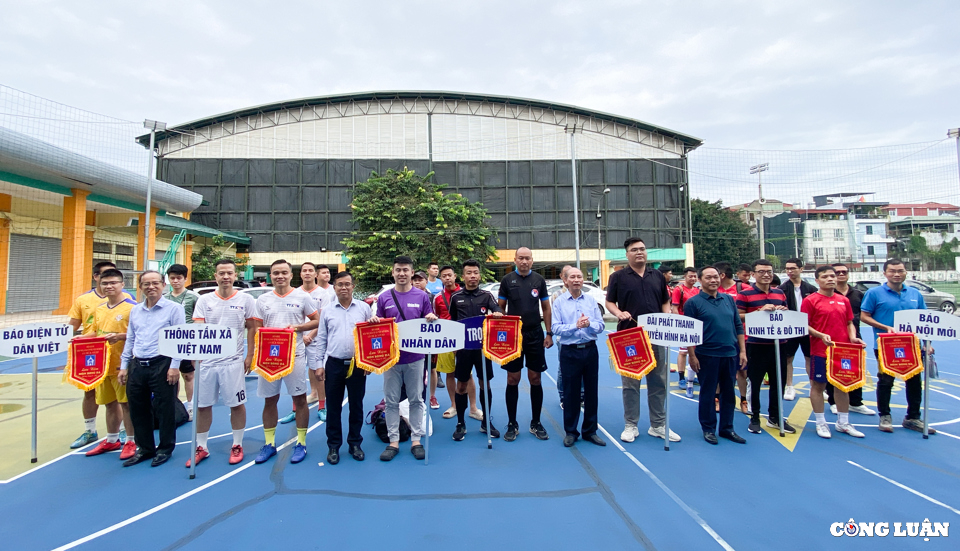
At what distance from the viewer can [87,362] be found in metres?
3.96

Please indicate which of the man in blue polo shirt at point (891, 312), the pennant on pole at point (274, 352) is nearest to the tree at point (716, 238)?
the man in blue polo shirt at point (891, 312)

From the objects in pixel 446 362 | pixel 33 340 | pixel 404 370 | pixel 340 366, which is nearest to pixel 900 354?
pixel 446 362

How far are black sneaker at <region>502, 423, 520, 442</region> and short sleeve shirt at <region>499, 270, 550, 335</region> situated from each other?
3.09ft

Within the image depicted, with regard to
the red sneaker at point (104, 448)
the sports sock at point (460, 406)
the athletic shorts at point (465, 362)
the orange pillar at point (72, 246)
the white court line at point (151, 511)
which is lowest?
the white court line at point (151, 511)

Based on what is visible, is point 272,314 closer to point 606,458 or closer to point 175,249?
point 606,458

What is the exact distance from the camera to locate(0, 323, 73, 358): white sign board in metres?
4.09

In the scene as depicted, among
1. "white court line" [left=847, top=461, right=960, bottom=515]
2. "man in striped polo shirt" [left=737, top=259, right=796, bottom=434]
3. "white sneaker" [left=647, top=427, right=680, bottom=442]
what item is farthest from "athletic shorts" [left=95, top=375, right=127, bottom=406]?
"white court line" [left=847, top=461, right=960, bottom=515]

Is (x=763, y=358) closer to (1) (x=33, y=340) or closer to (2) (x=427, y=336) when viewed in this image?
(2) (x=427, y=336)

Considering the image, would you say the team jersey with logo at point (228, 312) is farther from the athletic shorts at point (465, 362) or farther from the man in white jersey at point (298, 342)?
the athletic shorts at point (465, 362)

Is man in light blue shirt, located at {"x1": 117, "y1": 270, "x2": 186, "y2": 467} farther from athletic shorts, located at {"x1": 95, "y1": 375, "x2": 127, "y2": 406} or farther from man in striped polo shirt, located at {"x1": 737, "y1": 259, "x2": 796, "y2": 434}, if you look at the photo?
man in striped polo shirt, located at {"x1": 737, "y1": 259, "x2": 796, "y2": 434}

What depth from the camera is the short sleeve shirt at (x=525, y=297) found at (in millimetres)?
4402

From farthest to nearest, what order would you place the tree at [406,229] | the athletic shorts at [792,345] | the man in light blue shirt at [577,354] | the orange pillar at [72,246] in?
the tree at [406,229], the orange pillar at [72,246], the athletic shorts at [792,345], the man in light blue shirt at [577,354]

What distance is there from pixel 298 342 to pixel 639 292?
338 centimetres

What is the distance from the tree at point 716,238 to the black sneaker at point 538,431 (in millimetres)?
36227
